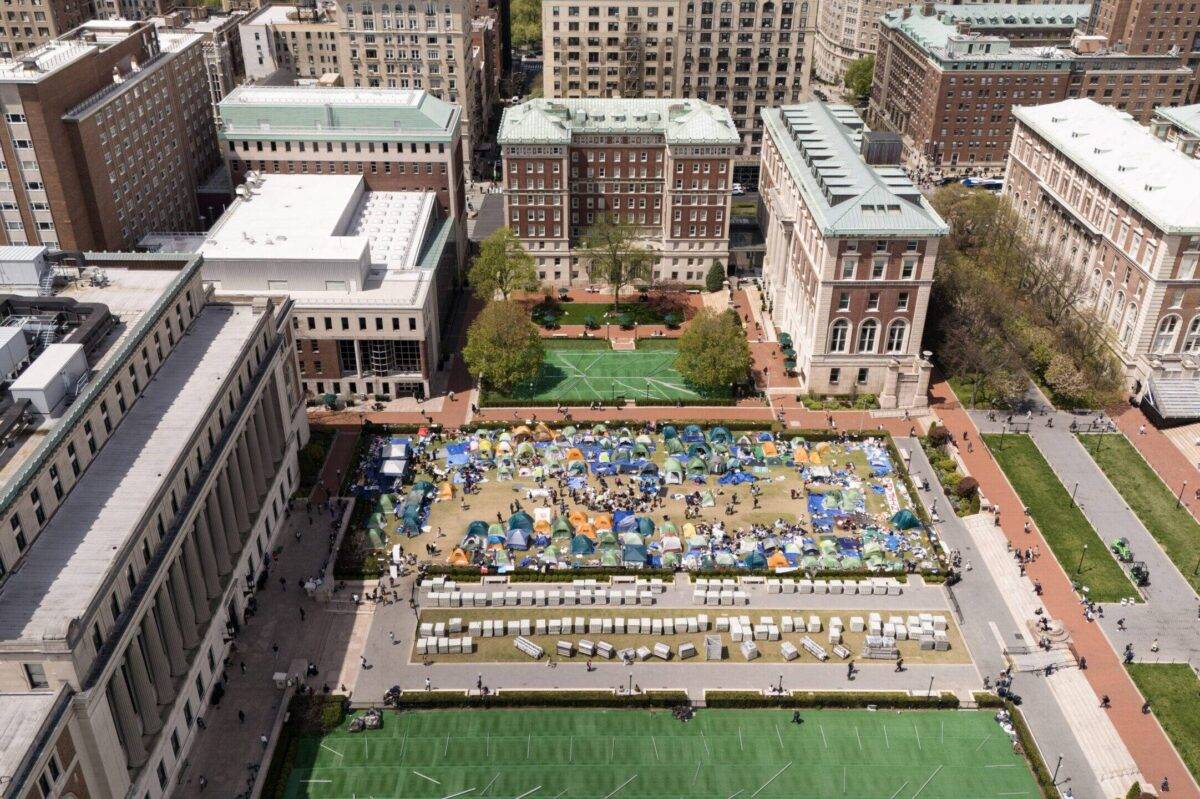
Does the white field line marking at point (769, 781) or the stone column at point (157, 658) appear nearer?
the stone column at point (157, 658)

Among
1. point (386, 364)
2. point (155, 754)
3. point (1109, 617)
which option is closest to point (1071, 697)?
point (1109, 617)

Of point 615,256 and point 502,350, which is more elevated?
point 615,256

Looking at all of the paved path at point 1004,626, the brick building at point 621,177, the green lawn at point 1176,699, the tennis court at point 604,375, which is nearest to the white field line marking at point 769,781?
the paved path at point 1004,626

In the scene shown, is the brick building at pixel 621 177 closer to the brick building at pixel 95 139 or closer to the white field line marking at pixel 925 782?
the brick building at pixel 95 139

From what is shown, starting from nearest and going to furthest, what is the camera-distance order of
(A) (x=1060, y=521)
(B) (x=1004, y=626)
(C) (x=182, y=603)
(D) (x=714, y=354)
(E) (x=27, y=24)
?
(C) (x=182, y=603) < (B) (x=1004, y=626) < (A) (x=1060, y=521) < (D) (x=714, y=354) < (E) (x=27, y=24)

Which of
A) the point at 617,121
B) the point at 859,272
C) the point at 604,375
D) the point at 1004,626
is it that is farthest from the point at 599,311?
the point at 1004,626

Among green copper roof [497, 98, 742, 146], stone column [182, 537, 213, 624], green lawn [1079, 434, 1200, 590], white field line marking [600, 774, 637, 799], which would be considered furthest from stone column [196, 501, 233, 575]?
green lawn [1079, 434, 1200, 590]

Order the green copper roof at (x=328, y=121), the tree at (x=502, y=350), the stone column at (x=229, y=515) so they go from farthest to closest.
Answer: the green copper roof at (x=328, y=121) → the tree at (x=502, y=350) → the stone column at (x=229, y=515)

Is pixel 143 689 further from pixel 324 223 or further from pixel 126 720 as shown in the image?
pixel 324 223

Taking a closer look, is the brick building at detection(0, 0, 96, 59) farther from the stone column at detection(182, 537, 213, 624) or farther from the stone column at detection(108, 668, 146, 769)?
the stone column at detection(108, 668, 146, 769)
